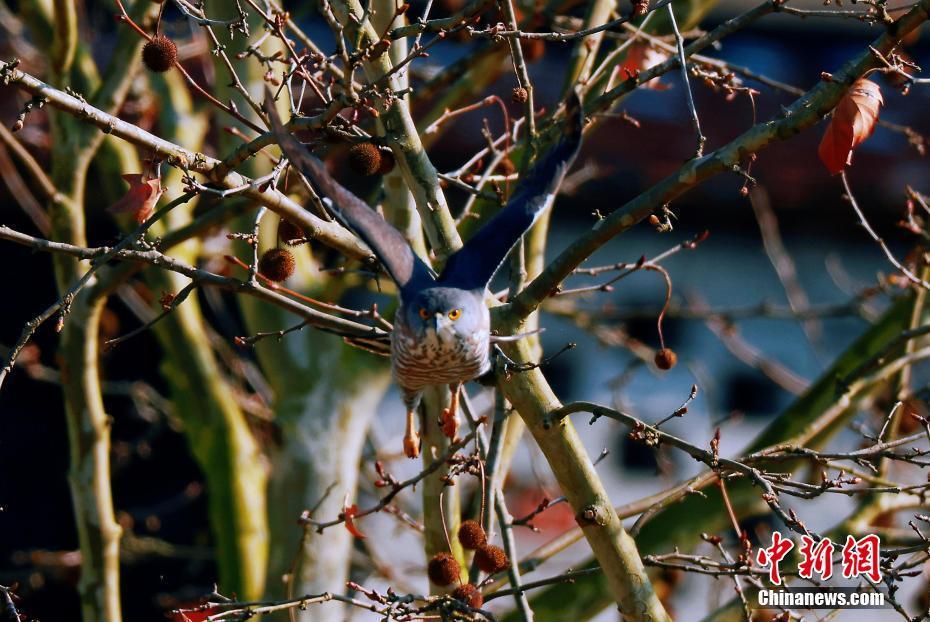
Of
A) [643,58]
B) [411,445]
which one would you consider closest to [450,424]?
[411,445]

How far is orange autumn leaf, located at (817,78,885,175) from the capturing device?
7.98 ft

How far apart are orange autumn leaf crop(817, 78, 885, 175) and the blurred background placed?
2.70 metres

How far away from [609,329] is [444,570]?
2803 mm

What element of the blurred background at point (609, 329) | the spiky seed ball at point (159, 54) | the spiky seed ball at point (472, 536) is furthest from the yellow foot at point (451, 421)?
the blurred background at point (609, 329)

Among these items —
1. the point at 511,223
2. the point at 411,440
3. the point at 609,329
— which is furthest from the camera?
the point at 609,329

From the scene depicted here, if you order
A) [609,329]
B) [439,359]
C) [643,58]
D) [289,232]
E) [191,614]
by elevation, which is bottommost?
[191,614]

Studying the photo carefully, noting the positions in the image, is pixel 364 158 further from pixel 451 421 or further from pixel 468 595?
pixel 468 595

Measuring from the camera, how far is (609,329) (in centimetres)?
542

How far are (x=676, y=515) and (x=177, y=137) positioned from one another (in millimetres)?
2778

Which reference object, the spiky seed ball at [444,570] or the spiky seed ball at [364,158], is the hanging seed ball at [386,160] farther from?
the spiky seed ball at [444,570]

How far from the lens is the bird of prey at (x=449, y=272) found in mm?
2434

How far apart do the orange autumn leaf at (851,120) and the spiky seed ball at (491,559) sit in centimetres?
130

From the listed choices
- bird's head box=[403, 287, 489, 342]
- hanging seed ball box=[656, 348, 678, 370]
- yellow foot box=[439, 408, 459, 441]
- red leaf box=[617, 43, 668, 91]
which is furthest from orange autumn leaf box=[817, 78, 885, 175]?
yellow foot box=[439, 408, 459, 441]

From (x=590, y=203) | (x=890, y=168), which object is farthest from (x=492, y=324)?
(x=890, y=168)
